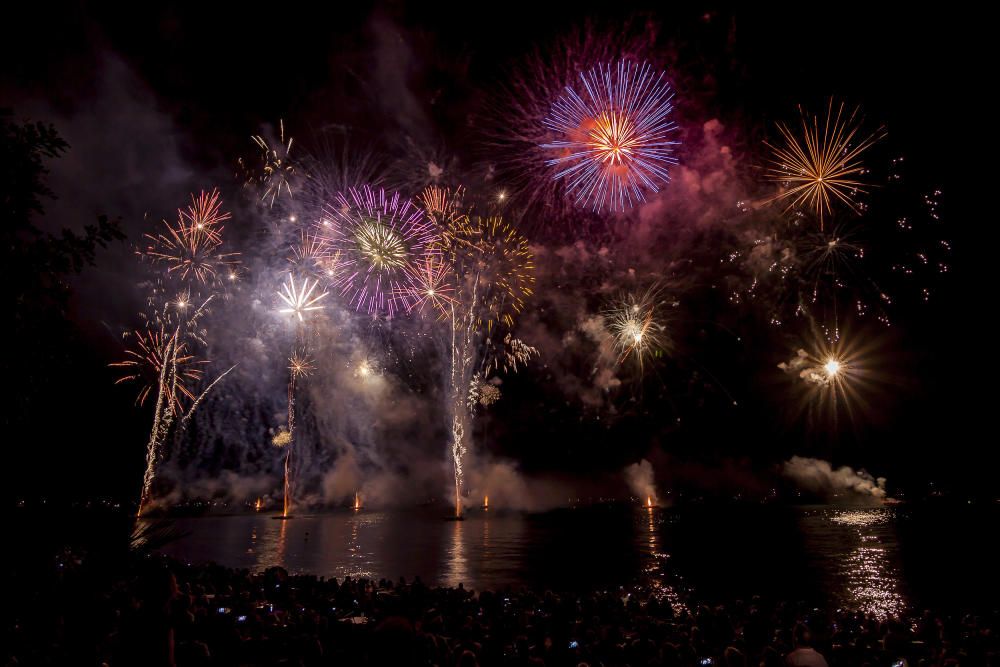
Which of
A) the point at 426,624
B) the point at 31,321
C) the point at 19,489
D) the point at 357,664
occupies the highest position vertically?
the point at 31,321

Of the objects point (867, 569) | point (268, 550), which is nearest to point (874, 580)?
point (867, 569)

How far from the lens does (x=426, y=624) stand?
9703 millimetres

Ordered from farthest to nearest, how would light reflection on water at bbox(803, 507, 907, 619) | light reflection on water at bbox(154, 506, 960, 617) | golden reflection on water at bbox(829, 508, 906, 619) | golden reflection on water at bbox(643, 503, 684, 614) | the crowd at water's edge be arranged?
light reflection on water at bbox(154, 506, 960, 617)
light reflection on water at bbox(803, 507, 907, 619)
golden reflection on water at bbox(829, 508, 906, 619)
golden reflection on water at bbox(643, 503, 684, 614)
the crowd at water's edge

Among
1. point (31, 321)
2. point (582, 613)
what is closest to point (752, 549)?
point (582, 613)

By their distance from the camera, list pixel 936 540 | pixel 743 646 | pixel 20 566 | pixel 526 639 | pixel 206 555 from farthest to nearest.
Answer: pixel 936 540, pixel 206 555, pixel 743 646, pixel 526 639, pixel 20 566

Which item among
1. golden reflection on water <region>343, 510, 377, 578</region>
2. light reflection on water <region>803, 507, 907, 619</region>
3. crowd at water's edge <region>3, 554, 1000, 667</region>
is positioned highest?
crowd at water's edge <region>3, 554, 1000, 667</region>

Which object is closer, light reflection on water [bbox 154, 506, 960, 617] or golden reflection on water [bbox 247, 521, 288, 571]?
light reflection on water [bbox 154, 506, 960, 617]

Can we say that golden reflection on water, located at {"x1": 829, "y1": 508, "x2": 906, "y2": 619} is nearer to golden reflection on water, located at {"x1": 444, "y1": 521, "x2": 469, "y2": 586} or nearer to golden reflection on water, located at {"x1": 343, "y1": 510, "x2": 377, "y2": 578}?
golden reflection on water, located at {"x1": 444, "y1": 521, "x2": 469, "y2": 586}

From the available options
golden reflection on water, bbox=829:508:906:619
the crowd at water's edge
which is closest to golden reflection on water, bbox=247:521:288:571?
the crowd at water's edge

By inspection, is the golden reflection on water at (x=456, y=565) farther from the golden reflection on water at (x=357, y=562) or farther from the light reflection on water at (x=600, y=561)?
the golden reflection on water at (x=357, y=562)

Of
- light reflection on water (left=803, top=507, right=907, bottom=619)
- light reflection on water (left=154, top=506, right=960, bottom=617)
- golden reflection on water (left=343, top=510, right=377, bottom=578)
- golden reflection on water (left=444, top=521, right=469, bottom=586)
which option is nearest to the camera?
light reflection on water (left=803, top=507, right=907, bottom=619)

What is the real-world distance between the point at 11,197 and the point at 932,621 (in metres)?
19.0

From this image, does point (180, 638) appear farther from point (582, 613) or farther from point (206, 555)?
point (206, 555)

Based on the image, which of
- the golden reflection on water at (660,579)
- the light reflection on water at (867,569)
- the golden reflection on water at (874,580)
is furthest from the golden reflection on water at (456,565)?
the golden reflection on water at (874,580)
